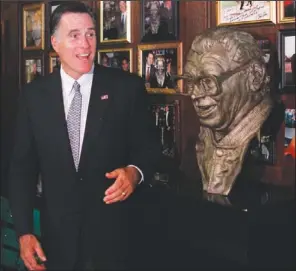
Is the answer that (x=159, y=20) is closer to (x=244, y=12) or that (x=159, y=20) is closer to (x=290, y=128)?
(x=244, y=12)

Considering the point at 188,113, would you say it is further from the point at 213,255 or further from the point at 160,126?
the point at 213,255

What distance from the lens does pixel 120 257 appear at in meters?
1.34

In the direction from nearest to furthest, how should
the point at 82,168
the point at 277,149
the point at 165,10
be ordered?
1. the point at 82,168
2. the point at 277,149
3. the point at 165,10

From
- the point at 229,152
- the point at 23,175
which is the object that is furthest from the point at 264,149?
the point at 23,175

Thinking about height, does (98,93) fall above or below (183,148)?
above

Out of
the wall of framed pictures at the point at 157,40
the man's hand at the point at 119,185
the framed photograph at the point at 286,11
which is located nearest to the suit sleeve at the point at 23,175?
the man's hand at the point at 119,185

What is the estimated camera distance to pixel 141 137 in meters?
1.29

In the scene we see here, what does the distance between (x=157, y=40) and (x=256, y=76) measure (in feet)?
2.00

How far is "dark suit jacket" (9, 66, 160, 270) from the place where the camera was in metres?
1.26

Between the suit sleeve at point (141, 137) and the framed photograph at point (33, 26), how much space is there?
1.09 m

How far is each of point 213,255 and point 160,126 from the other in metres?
0.65

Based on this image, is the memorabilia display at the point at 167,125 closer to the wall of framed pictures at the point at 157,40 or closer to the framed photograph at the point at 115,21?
the wall of framed pictures at the point at 157,40

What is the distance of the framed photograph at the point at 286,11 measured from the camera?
→ 60.2 inches

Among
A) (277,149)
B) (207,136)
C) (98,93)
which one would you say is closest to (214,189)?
(207,136)
